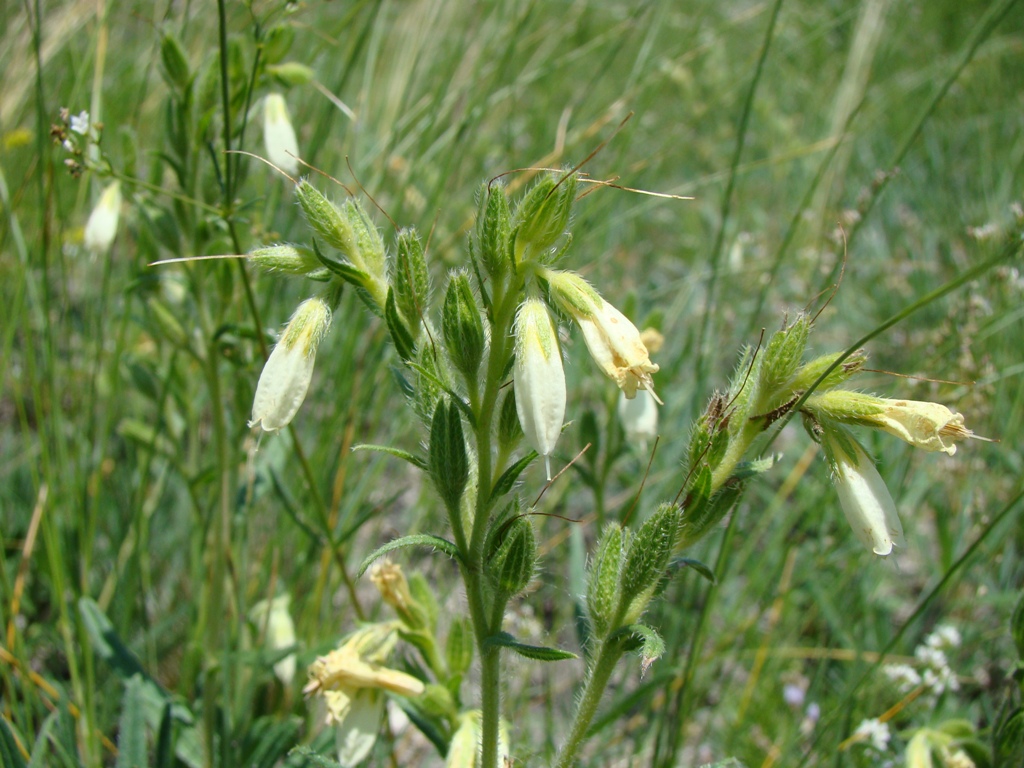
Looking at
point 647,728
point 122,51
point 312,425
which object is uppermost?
point 122,51

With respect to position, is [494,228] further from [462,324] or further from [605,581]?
[605,581]

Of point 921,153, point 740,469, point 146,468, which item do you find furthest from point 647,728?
point 921,153

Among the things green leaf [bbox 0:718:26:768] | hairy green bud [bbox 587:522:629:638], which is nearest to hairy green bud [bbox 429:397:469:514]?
hairy green bud [bbox 587:522:629:638]

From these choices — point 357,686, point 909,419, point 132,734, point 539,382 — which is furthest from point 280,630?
point 909,419

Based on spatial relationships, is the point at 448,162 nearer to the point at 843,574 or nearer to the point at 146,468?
the point at 146,468

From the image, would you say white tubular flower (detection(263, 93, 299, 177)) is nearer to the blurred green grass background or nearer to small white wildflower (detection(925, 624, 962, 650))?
the blurred green grass background

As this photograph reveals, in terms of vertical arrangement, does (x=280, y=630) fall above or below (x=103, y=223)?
below
